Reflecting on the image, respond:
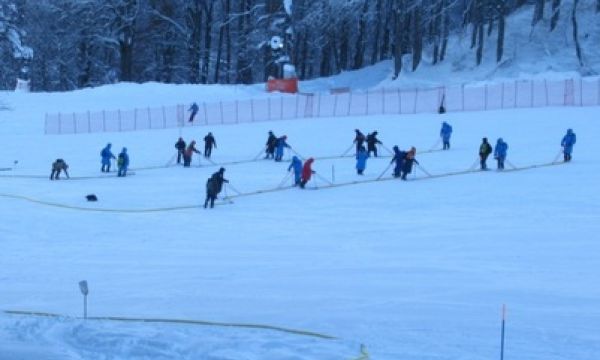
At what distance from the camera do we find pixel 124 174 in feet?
110

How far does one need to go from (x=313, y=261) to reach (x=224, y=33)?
59.8 m

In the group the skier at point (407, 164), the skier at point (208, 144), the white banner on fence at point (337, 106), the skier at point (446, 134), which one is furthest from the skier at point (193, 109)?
the skier at point (407, 164)

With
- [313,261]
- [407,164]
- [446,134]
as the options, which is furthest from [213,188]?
[446,134]

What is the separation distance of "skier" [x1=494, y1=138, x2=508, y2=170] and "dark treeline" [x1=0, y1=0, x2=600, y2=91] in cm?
2762

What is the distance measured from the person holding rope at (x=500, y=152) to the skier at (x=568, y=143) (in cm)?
256

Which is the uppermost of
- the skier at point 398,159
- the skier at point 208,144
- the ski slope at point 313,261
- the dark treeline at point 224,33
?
the dark treeline at point 224,33

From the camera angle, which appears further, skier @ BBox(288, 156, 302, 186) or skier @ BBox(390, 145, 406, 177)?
skier @ BBox(390, 145, 406, 177)

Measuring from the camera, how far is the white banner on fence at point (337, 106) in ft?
159

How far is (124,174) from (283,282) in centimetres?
1763

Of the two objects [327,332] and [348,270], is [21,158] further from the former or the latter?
[327,332]

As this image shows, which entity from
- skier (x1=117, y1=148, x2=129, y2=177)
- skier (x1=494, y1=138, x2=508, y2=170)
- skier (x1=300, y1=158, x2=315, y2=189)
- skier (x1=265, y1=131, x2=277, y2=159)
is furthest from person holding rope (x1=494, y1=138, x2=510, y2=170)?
skier (x1=117, y1=148, x2=129, y2=177)

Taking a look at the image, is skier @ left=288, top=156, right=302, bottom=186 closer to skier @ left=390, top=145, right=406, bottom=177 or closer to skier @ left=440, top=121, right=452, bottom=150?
skier @ left=390, top=145, right=406, bottom=177

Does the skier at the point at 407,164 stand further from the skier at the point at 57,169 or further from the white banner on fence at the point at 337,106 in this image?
the white banner on fence at the point at 337,106

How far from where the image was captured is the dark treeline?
6339cm
